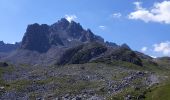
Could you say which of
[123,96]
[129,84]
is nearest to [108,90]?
[129,84]

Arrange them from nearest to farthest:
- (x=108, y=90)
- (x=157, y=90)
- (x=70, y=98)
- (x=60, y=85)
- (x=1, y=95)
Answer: (x=157, y=90), (x=70, y=98), (x=108, y=90), (x=1, y=95), (x=60, y=85)

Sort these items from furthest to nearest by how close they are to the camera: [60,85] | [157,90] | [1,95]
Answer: [60,85], [1,95], [157,90]

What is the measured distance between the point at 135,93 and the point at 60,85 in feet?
152

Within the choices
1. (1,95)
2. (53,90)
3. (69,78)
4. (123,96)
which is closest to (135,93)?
(123,96)

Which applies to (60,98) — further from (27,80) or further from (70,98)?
(27,80)

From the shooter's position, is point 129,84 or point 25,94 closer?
point 129,84

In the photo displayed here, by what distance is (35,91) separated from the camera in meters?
130

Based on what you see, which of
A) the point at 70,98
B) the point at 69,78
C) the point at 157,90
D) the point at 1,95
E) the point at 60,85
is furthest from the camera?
the point at 69,78

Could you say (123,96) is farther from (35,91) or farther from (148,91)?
(35,91)

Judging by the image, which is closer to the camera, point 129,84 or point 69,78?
point 129,84

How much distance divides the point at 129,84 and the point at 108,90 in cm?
775

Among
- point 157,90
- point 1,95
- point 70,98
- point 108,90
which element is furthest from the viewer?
point 1,95

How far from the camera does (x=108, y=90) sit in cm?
11456

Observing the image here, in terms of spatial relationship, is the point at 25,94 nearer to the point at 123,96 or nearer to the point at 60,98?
the point at 60,98
